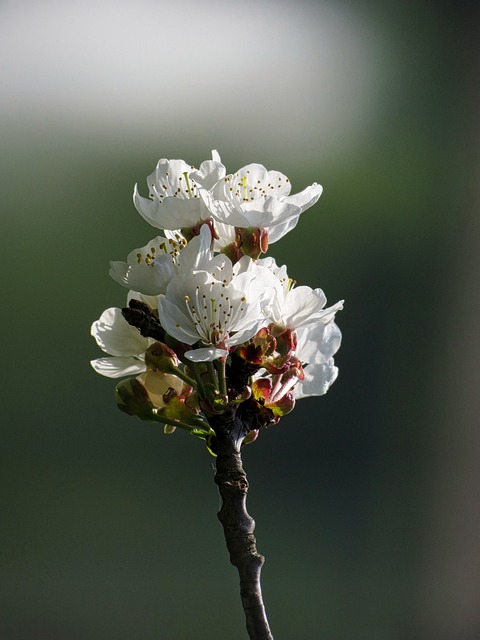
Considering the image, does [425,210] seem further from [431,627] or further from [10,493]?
[10,493]

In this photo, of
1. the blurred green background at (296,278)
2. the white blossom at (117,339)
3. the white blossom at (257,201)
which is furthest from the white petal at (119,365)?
the blurred green background at (296,278)

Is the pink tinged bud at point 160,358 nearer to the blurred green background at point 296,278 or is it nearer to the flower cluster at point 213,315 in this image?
the flower cluster at point 213,315

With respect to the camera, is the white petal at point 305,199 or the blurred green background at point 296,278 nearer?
the white petal at point 305,199

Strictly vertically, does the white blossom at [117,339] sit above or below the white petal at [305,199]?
below

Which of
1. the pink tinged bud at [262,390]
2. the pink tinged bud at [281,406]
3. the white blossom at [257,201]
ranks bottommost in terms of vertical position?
the pink tinged bud at [281,406]

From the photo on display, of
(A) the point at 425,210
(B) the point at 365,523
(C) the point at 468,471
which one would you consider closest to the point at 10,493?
(B) the point at 365,523

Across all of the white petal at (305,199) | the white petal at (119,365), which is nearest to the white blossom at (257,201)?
the white petal at (305,199)

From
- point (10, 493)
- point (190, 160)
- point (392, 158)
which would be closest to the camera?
point (10, 493)

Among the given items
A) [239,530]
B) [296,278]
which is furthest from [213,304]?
[296,278]
